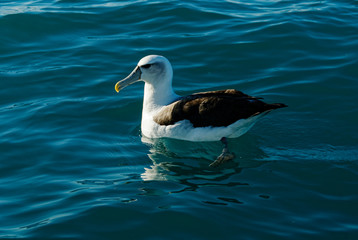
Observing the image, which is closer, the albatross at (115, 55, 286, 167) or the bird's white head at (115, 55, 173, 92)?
the albatross at (115, 55, 286, 167)

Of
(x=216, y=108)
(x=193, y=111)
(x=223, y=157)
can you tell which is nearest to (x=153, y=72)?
(x=193, y=111)

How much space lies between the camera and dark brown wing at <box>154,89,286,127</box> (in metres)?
8.84

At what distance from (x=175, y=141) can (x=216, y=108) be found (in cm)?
100

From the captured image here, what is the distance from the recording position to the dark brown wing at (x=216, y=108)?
348 inches

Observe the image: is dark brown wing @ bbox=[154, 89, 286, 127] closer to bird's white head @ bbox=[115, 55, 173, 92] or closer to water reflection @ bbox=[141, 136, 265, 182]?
water reflection @ bbox=[141, 136, 265, 182]

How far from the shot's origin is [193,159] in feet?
29.0

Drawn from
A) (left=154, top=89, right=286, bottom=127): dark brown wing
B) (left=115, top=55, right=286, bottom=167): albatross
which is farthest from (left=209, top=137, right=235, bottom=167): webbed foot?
(left=154, top=89, right=286, bottom=127): dark brown wing

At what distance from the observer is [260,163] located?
27.8ft

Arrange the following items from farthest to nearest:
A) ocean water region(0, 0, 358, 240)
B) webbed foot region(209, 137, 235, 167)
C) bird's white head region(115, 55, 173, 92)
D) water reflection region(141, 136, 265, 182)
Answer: bird's white head region(115, 55, 173, 92)
webbed foot region(209, 137, 235, 167)
water reflection region(141, 136, 265, 182)
ocean water region(0, 0, 358, 240)

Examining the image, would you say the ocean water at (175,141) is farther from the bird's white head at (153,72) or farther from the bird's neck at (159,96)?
the bird's white head at (153,72)

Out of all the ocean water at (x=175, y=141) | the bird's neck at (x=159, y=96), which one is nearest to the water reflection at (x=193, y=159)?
the ocean water at (x=175, y=141)

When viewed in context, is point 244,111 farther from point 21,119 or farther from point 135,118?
point 21,119

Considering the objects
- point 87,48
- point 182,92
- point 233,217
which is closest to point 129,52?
point 87,48

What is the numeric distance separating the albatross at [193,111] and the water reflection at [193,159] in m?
0.12
